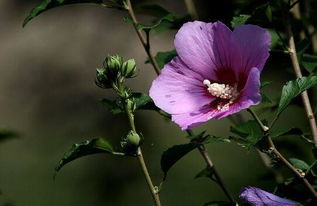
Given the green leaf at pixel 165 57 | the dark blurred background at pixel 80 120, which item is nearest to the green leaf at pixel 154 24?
the green leaf at pixel 165 57

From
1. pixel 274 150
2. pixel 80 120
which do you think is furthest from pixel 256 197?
pixel 80 120

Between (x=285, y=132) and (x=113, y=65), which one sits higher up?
(x=113, y=65)

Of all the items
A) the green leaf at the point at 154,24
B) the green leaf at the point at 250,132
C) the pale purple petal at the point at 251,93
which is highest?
the green leaf at the point at 154,24

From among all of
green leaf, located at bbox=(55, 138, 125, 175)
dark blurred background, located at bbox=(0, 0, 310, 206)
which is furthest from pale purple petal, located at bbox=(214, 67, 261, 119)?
dark blurred background, located at bbox=(0, 0, 310, 206)

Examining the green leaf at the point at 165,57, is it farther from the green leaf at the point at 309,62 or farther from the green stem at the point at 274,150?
the green stem at the point at 274,150

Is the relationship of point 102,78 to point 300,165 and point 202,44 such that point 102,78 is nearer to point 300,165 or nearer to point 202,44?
point 202,44

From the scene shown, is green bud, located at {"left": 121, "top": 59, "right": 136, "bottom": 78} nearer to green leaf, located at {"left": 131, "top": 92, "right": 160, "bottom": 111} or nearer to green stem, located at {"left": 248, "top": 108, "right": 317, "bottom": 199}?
green leaf, located at {"left": 131, "top": 92, "right": 160, "bottom": 111}
